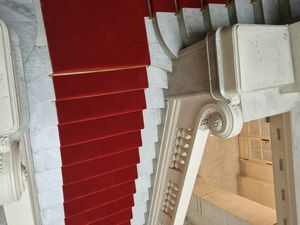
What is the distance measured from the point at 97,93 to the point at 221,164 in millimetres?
6187

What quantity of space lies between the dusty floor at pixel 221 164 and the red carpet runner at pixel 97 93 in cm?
438

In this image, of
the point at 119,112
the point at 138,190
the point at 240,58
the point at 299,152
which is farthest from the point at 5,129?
the point at 299,152

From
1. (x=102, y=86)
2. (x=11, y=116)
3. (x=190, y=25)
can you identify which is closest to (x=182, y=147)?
(x=102, y=86)

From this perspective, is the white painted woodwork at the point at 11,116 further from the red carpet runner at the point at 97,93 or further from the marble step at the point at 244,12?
the marble step at the point at 244,12

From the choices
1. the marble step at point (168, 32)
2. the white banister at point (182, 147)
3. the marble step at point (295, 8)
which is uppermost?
the marble step at point (295, 8)

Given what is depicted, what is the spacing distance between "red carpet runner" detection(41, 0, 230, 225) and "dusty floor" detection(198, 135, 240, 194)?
438cm

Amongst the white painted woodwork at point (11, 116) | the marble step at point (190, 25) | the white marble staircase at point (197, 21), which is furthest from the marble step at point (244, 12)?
the white painted woodwork at point (11, 116)

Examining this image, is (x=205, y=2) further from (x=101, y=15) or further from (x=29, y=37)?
(x=29, y=37)

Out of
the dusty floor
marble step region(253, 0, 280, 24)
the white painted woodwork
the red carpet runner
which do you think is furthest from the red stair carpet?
the dusty floor

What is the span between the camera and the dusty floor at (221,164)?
8.27 m

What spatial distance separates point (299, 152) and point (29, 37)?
3.41m

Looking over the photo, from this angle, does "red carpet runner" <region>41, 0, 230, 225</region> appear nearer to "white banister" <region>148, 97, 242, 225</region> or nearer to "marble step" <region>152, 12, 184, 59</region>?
"marble step" <region>152, 12, 184, 59</region>

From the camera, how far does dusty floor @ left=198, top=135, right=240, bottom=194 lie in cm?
827

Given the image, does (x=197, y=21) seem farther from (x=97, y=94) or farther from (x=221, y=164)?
(x=221, y=164)
